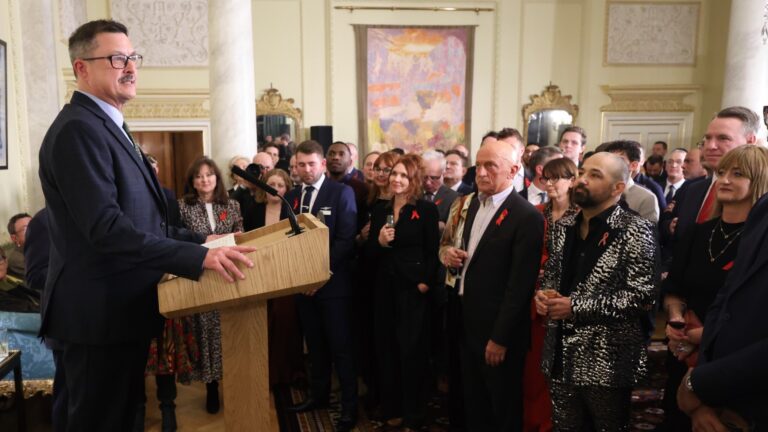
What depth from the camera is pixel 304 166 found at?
11.4ft

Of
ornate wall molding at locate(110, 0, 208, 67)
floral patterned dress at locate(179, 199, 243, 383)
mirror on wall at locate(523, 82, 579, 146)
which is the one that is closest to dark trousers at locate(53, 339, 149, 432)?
floral patterned dress at locate(179, 199, 243, 383)

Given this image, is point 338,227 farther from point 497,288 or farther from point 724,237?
point 724,237

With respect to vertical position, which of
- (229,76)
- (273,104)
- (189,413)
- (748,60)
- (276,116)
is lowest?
(189,413)

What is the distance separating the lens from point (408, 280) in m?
3.15

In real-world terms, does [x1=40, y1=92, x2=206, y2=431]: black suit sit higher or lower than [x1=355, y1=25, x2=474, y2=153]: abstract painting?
lower

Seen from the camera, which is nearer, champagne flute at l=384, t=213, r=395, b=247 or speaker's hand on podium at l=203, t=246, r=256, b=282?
speaker's hand on podium at l=203, t=246, r=256, b=282

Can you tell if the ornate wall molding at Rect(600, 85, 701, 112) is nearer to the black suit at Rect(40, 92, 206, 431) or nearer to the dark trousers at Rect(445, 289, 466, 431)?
the dark trousers at Rect(445, 289, 466, 431)


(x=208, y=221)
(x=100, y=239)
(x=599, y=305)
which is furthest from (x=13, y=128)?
(x=599, y=305)

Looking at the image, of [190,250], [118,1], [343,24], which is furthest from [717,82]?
[190,250]

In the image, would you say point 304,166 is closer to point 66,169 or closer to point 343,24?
point 66,169

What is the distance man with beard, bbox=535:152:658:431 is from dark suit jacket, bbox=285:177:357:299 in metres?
1.35

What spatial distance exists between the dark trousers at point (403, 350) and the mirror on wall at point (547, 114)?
789cm

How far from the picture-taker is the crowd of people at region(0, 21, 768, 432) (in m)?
1.61

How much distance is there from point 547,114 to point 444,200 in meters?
7.25
